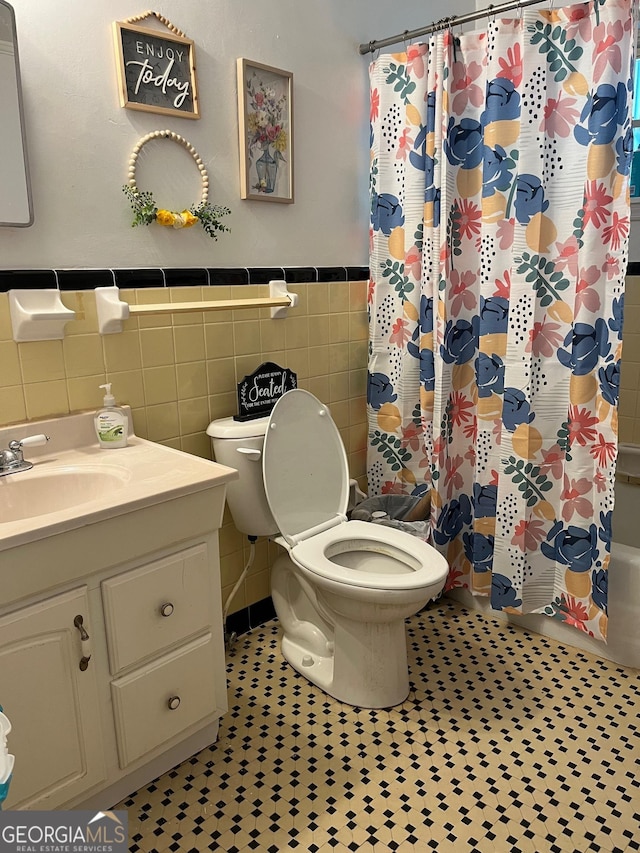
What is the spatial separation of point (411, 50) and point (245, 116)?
0.63 metres

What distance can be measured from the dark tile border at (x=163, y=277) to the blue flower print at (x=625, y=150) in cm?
97

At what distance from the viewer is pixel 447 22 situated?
2.09 m

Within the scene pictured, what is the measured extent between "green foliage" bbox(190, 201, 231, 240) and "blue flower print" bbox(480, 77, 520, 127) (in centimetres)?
86

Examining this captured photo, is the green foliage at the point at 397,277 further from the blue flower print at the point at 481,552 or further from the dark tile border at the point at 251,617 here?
the dark tile border at the point at 251,617

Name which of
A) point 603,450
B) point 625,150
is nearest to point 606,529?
point 603,450

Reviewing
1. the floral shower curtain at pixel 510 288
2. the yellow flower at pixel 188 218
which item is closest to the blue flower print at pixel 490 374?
the floral shower curtain at pixel 510 288

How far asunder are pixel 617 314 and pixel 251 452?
1146 millimetres

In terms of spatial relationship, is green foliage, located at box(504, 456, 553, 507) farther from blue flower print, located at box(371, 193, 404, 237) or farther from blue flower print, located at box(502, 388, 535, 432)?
blue flower print, located at box(371, 193, 404, 237)

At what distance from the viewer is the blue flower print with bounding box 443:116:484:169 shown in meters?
2.13

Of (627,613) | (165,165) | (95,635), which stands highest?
(165,165)

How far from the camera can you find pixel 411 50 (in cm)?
219

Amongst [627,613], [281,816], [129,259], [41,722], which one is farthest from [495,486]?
[41,722]

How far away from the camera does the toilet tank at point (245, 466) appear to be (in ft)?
6.63

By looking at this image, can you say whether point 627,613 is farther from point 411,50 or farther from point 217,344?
point 411,50
